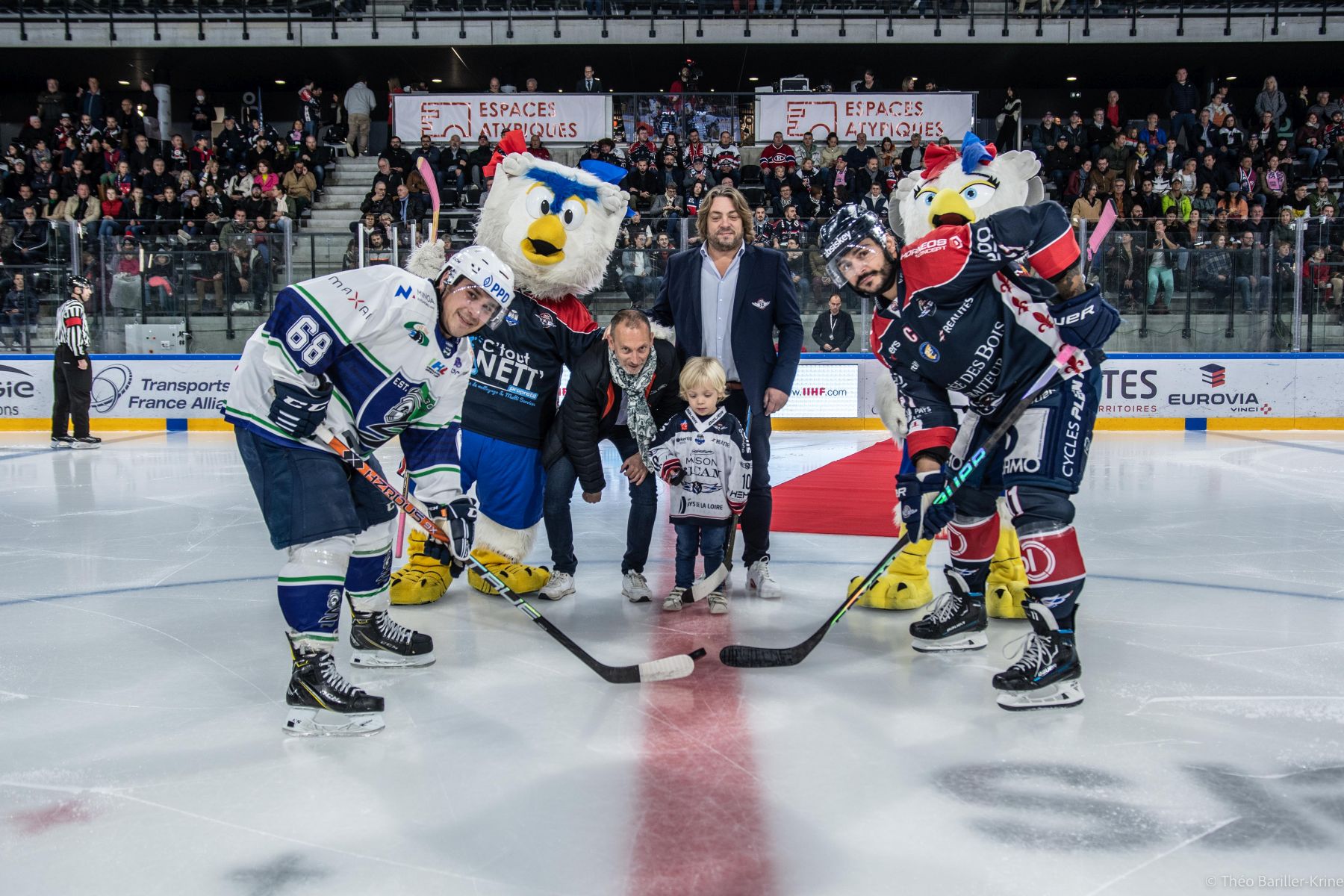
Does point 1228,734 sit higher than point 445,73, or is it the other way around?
point 445,73

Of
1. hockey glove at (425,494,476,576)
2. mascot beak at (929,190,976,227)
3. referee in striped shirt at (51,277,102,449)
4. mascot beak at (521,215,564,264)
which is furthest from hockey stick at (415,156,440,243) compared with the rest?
referee in striped shirt at (51,277,102,449)

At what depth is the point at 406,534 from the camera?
414 cm

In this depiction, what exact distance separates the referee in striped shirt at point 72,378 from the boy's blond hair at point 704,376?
6.64 m

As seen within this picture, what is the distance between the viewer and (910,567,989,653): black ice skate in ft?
10.5

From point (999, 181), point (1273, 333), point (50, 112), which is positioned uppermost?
point (50, 112)

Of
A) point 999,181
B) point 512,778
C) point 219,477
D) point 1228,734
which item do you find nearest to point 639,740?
point 512,778

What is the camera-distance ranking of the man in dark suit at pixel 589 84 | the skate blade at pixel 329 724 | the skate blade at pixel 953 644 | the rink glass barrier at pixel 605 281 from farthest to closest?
the man in dark suit at pixel 589 84 < the rink glass barrier at pixel 605 281 < the skate blade at pixel 953 644 < the skate blade at pixel 329 724

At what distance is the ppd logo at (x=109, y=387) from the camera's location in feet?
31.9

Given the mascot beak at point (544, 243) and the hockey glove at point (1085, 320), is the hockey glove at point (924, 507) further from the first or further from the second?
the mascot beak at point (544, 243)

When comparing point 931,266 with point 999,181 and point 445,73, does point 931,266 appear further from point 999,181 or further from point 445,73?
point 445,73

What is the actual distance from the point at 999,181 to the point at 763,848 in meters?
2.70

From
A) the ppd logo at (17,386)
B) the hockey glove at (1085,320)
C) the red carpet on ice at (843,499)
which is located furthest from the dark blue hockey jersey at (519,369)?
the ppd logo at (17,386)

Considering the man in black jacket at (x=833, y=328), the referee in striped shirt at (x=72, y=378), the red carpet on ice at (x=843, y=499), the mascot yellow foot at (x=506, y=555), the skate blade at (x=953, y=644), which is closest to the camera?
the skate blade at (x=953, y=644)

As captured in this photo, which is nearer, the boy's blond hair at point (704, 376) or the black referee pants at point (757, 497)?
the boy's blond hair at point (704, 376)
